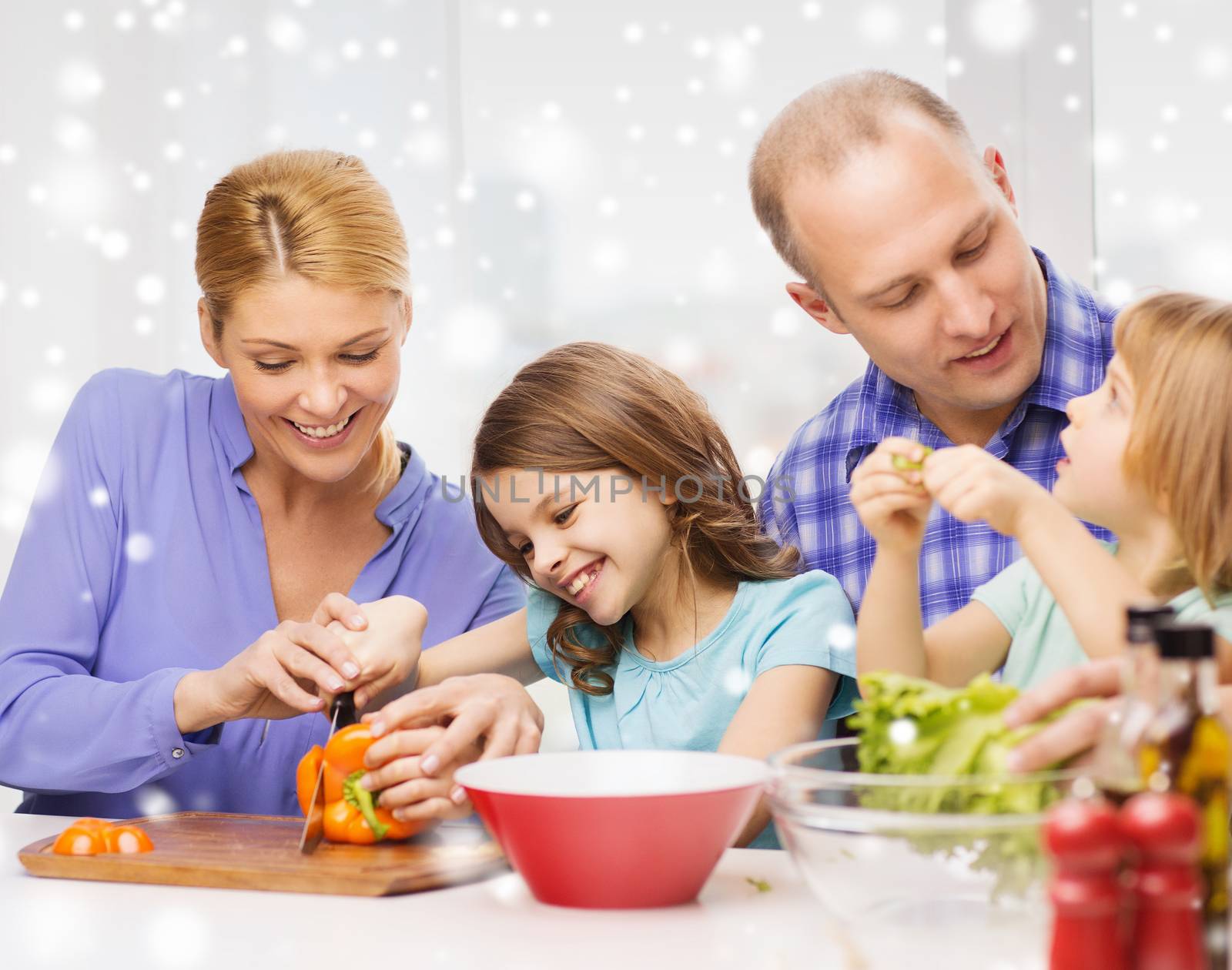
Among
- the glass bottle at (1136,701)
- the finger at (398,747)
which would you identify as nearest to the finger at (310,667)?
the finger at (398,747)

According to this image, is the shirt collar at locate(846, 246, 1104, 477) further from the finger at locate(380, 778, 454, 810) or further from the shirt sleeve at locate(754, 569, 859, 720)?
the finger at locate(380, 778, 454, 810)

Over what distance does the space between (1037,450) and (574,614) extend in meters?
0.59

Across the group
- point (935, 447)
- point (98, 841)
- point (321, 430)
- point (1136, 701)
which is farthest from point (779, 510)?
point (1136, 701)

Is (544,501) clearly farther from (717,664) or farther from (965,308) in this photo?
(965,308)

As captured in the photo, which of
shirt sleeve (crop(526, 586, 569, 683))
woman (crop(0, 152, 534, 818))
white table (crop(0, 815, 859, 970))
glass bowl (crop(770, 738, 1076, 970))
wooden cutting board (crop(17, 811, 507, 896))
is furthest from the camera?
shirt sleeve (crop(526, 586, 569, 683))

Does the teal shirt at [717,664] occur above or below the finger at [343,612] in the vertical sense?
below

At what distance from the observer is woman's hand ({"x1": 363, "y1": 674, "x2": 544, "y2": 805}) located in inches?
43.5

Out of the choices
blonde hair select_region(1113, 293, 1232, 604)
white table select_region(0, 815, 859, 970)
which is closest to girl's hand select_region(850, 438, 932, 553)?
blonde hair select_region(1113, 293, 1232, 604)

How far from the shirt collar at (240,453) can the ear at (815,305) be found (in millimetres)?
594

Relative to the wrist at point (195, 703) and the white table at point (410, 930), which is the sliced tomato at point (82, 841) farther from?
the wrist at point (195, 703)

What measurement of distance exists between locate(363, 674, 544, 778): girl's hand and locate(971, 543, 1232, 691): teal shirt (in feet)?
1.63

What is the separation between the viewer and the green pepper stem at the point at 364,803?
3.56 ft

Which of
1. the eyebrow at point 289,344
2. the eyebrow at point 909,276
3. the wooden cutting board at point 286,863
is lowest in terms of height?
the wooden cutting board at point 286,863

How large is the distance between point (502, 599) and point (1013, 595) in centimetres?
72
